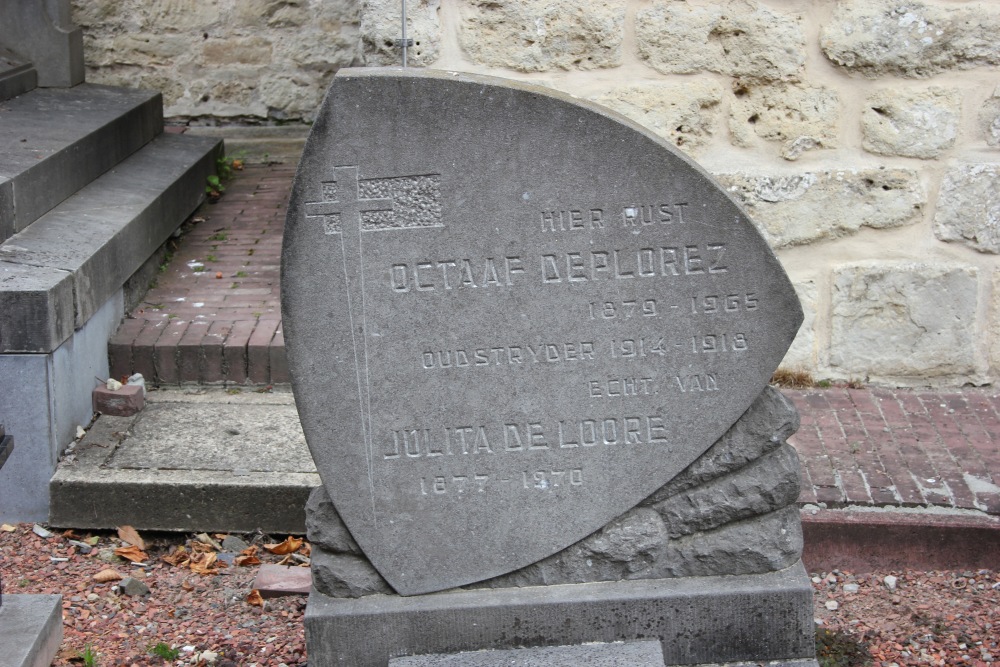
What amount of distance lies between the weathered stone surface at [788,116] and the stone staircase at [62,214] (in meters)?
2.46

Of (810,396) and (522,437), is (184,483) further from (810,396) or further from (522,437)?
(810,396)

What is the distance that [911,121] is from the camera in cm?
436

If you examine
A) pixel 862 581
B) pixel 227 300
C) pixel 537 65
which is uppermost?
pixel 537 65

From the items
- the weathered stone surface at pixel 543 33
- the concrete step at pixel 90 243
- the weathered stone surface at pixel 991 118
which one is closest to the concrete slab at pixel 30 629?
the concrete step at pixel 90 243

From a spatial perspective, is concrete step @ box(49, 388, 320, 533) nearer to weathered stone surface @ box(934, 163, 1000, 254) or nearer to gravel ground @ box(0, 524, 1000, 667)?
gravel ground @ box(0, 524, 1000, 667)

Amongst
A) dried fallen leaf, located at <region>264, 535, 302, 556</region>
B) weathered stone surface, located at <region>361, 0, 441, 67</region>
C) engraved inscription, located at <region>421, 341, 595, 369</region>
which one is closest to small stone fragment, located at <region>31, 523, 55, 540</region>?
dried fallen leaf, located at <region>264, 535, 302, 556</region>

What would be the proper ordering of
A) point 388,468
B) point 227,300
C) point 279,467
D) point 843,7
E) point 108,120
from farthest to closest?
point 108,120, point 227,300, point 843,7, point 279,467, point 388,468

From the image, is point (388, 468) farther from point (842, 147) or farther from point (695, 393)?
point (842, 147)

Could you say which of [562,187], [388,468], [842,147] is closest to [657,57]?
[842,147]

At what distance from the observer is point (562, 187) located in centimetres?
274

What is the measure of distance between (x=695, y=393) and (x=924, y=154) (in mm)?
2047

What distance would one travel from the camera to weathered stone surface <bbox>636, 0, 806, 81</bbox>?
4285 millimetres

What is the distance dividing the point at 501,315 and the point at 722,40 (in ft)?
6.55

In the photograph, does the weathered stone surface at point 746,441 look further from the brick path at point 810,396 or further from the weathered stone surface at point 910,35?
the weathered stone surface at point 910,35
